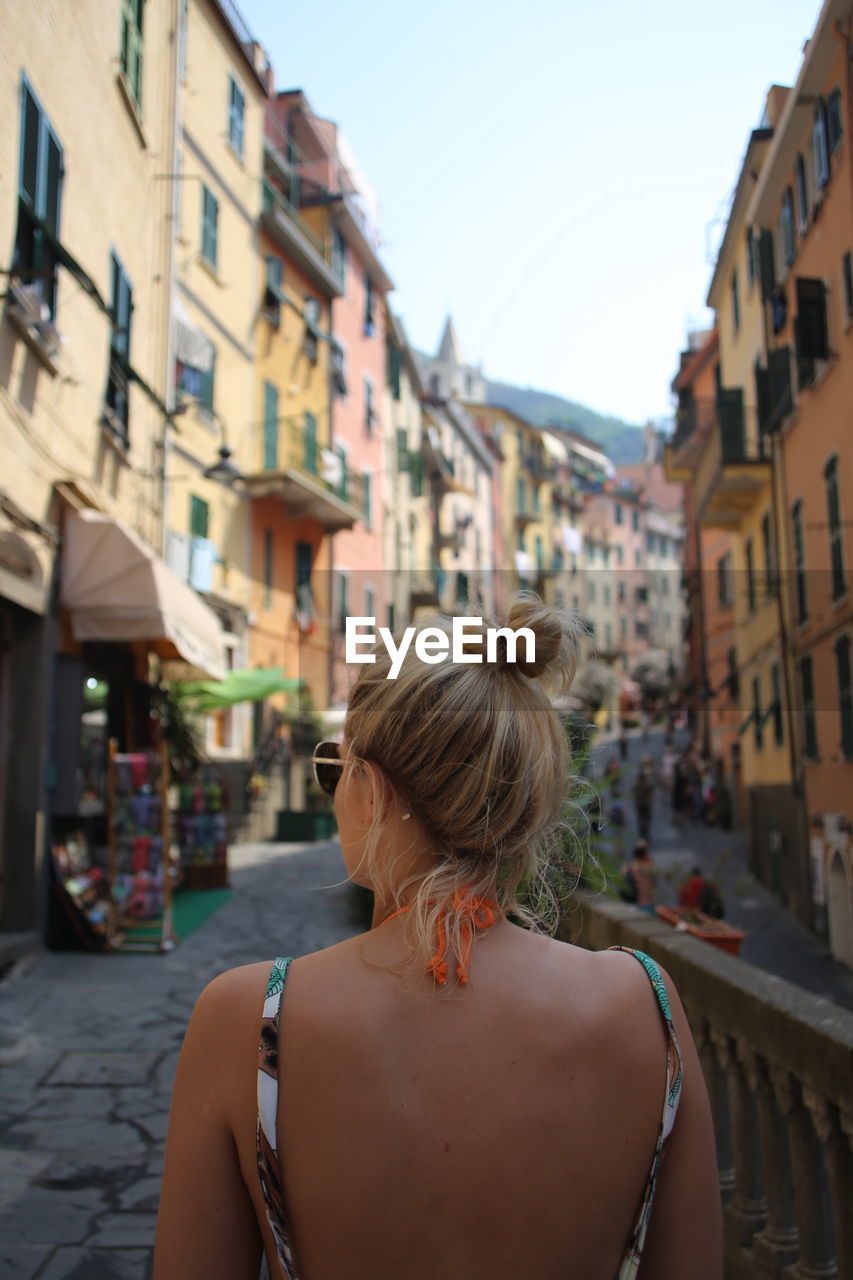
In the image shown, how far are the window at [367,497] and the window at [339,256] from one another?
16.3 feet

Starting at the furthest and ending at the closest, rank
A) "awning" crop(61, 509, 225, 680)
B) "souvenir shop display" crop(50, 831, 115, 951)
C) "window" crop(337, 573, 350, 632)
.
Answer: "window" crop(337, 573, 350, 632)
"awning" crop(61, 509, 225, 680)
"souvenir shop display" crop(50, 831, 115, 951)

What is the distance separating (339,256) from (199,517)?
11731 millimetres

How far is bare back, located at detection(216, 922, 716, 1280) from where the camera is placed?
1.28 meters

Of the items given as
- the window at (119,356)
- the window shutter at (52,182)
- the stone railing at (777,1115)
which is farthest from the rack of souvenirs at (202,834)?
the stone railing at (777,1115)

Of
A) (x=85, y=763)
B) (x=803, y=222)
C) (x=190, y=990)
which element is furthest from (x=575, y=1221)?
(x=803, y=222)

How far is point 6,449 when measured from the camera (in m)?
7.56

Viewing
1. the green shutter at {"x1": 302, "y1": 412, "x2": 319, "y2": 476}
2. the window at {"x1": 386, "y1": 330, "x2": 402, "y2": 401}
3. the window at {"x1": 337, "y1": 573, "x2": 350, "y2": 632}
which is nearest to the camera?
the green shutter at {"x1": 302, "y1": 412, "x2": 319, "y2": 476}

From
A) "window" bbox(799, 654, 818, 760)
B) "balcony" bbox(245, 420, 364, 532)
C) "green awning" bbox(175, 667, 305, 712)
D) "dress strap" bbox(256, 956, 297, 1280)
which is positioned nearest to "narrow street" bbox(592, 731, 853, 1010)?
"window" bbox(799, 654, 818, 760)

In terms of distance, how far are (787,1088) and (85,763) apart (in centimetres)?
825

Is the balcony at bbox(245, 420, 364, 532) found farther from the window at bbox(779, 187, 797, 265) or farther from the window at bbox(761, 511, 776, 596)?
the window at bbox(779, 187, 797, 265)

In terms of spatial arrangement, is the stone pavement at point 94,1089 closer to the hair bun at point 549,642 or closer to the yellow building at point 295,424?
the hair bun at point 549,642

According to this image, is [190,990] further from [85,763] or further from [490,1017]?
[490,1017]

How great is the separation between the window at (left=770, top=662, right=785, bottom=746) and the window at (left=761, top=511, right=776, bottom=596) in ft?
4.89

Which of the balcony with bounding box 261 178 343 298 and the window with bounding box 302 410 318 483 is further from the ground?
the balcony with bounding box 261 178 343 298
